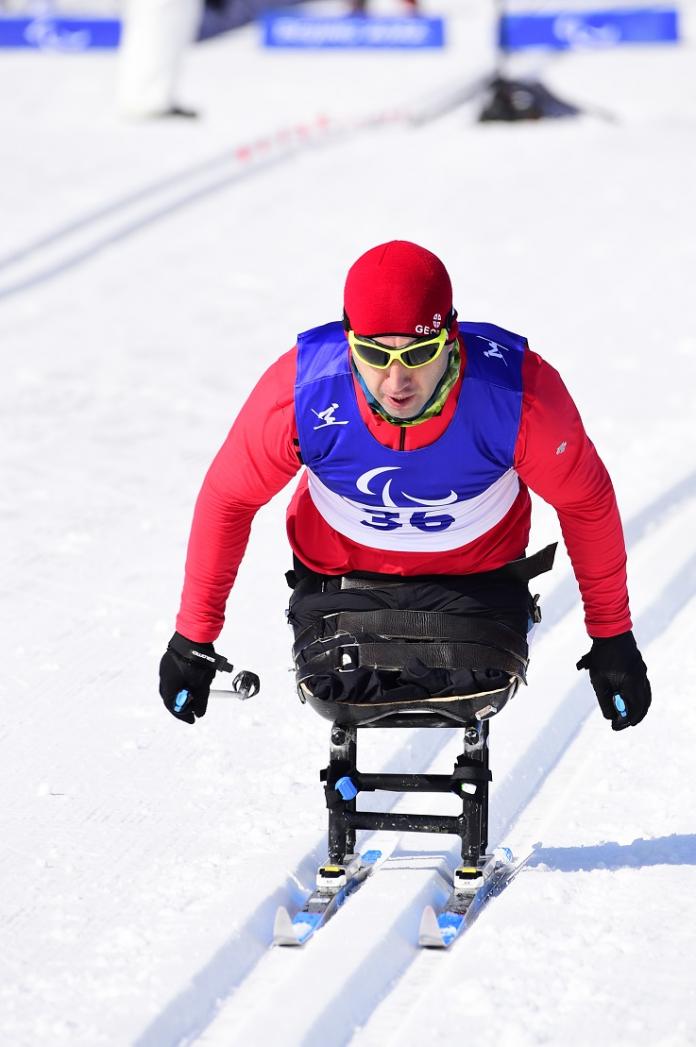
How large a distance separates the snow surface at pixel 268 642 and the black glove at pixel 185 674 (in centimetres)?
42

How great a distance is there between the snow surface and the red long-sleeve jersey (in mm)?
648

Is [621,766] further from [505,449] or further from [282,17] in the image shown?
[282,17]

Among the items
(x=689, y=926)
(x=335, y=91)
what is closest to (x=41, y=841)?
(x=689, y=926)

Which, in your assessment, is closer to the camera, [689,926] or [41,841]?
[689,926]

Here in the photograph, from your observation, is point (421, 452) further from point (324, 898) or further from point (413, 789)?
point (324, 898)

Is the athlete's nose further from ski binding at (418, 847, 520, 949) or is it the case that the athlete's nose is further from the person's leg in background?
the person's leg in background

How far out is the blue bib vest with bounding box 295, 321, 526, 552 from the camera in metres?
3.33

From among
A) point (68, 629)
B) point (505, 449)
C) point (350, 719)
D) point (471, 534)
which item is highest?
point (505, 449)

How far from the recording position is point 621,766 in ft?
14.3

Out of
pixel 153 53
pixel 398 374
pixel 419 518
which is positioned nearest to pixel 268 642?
pixel 419 518

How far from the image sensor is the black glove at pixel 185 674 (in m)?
3.58

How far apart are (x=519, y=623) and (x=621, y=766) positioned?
97cm

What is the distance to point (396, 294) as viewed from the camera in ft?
10.5

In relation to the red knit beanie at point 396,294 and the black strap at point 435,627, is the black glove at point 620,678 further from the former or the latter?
the red knit beanie at point 396,294
